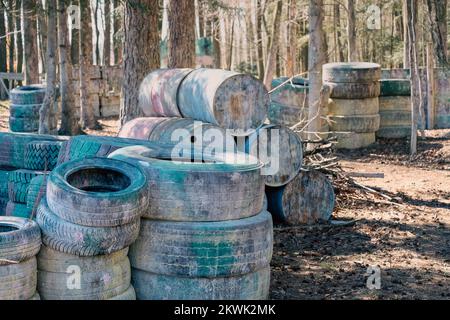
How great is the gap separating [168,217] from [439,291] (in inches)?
99.6

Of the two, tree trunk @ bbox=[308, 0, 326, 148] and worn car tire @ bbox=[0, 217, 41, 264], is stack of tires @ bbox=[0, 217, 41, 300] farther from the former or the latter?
tree trunk @ bbox=[308, 0, 326, 148]

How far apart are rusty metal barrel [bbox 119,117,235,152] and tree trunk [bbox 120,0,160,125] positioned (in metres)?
3.08

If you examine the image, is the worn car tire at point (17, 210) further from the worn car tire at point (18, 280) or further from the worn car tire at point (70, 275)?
the worn car tire at point (18, 280)

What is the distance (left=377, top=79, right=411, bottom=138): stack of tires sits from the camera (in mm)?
16109

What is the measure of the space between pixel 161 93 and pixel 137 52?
2.91 metres

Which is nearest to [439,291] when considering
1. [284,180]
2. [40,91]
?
[284,180]

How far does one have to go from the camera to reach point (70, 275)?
17.0ft

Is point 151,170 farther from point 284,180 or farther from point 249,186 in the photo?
point 284,180

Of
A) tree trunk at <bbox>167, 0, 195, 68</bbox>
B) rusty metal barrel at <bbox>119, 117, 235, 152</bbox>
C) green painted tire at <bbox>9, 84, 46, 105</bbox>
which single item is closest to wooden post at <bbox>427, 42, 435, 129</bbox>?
tree trunk at <bbox>167, 0, 195, 68</bbox>

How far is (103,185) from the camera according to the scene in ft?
19.0

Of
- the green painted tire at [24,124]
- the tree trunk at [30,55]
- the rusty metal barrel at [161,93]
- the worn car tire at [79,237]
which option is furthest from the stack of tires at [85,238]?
the tree trunk at [30,55]

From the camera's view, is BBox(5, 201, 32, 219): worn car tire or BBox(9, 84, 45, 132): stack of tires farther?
BBox(9, 84, 45, 132): stack of tires

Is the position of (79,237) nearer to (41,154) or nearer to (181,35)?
(41,154)

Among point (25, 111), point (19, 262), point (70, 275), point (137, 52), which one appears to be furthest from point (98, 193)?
point (25, 111)
